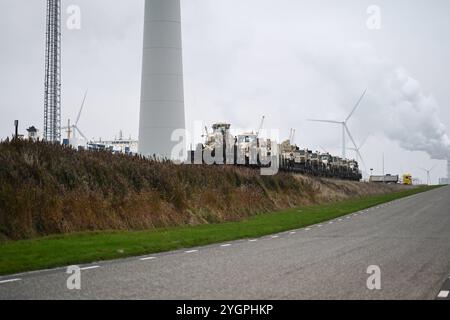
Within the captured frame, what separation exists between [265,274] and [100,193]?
14.5m

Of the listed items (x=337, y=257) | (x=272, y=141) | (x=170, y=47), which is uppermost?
(x=170, y=47)

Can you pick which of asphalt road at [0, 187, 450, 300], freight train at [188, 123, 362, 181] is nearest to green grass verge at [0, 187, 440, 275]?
asphalt road at [0, 187, 450, 300]

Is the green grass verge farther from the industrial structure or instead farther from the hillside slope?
the industrial structure

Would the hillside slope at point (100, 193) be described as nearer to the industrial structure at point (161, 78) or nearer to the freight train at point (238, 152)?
the industrial structure at point (161, 78)

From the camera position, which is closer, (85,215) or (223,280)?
(223,280)

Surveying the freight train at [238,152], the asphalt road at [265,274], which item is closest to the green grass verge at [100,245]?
the asphalt road at [265,274]

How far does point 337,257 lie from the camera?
16.4 meters

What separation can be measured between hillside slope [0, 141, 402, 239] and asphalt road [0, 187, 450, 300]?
570 cm

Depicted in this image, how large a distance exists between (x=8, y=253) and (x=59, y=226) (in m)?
5.86

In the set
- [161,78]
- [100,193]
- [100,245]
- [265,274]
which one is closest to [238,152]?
[161,78]
